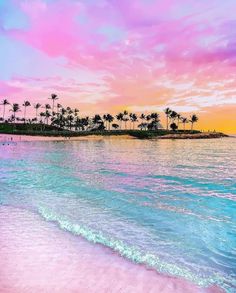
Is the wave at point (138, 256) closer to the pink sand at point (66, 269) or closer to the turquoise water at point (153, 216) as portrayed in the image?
the turquoise water at point (153, 216)

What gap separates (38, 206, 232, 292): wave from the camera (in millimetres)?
7380

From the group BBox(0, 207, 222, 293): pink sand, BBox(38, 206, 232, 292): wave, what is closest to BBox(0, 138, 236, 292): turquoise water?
BBox(38, 206, 232, 292): wave

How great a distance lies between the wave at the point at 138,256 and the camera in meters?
7.38

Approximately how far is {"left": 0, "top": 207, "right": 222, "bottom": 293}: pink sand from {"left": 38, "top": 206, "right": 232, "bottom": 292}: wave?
0.89 ft

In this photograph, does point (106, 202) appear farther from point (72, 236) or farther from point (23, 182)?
point (23, 182)

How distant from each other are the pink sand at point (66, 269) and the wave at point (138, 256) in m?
0.27

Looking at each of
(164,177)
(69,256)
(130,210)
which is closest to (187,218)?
(130,210)

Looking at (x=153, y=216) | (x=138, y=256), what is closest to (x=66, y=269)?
(x=138, y=256)

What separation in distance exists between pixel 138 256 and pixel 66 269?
6.70ft

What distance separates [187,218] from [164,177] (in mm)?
14223

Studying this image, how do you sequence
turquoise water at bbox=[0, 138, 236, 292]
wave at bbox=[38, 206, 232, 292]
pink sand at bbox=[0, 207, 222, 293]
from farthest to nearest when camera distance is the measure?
turquoise water at bbox=[0, 138, 236, 292], wave at bbox=[38, 206, 232, 292], pink sand at bbox=[0, 207, 222, 293]

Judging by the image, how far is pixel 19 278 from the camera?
23.1ft

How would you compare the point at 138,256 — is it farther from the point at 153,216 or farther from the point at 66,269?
the point at 153,216

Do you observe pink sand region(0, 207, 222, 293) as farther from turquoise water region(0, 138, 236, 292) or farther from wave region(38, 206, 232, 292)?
turquoise water region(0, 138, 236, 292)
